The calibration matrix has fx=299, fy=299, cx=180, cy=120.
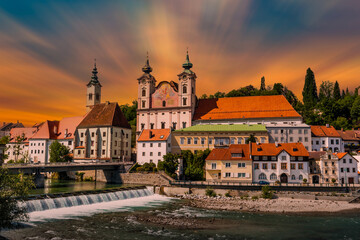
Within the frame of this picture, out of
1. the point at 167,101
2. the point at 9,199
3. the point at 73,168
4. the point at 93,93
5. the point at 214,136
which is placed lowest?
the point at 9,199

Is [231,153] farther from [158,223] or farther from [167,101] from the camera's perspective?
[167,101]

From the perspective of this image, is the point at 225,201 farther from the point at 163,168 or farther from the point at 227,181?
the point at 163,168

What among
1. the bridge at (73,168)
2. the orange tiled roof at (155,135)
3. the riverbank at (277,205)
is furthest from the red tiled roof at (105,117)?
the riverbank at (277,205)

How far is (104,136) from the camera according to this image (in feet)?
293

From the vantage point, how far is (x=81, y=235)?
3139 centimetres

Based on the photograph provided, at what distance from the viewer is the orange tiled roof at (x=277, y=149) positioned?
60881 mm

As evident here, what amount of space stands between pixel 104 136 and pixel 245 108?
4271cm

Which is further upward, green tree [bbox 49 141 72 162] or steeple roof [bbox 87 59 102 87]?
steeple roof [bbox 87 59 102 87]

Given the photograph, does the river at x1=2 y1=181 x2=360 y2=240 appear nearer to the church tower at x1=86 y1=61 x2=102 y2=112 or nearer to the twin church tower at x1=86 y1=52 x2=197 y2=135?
the twin church tower at x1=86 y1=52 x2=197 y2=135

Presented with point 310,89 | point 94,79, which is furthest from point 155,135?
point 310,89

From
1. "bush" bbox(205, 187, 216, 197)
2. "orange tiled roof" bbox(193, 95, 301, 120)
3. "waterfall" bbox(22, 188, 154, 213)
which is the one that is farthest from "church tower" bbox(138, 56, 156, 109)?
"bush" bbox(205, 187, 216, 197)

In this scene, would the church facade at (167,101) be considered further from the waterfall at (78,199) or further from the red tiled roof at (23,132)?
the red tiled roof at (23,132)

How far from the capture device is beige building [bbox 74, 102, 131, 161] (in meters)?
88.9

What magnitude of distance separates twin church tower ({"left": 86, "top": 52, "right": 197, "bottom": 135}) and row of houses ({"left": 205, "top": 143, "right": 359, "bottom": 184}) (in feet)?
94.0
